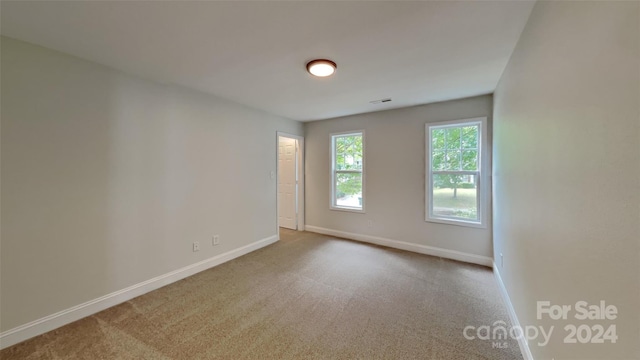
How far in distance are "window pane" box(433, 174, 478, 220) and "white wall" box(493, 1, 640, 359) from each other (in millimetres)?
1670

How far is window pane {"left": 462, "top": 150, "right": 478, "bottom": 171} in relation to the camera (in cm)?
326

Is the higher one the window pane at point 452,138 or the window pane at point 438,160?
the window pane at point 452,138

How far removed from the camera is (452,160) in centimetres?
341

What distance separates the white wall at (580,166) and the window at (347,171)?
2.65 m

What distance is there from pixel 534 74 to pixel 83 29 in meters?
3.11

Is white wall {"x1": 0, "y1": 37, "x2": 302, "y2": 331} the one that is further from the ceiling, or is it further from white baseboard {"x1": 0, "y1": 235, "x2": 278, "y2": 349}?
the ceiling

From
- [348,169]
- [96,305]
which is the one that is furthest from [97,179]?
[348,169]

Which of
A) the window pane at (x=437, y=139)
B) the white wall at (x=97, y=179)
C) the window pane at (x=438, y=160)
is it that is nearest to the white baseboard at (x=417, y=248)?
the window pane at (x=438, y=160)

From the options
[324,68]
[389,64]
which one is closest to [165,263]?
[324,68]

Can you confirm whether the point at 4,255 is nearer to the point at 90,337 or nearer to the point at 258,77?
the point at 90,337

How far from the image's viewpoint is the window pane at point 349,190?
4332 mm

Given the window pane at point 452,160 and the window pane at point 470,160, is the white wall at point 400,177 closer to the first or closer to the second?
the window pane at point 452,160

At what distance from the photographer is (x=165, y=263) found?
8.72 feet

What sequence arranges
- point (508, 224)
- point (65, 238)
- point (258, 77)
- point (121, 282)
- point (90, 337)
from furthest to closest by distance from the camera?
point (258, 77), point (121, 282), point (508, 224), point (65, 238), point (90, 337)
